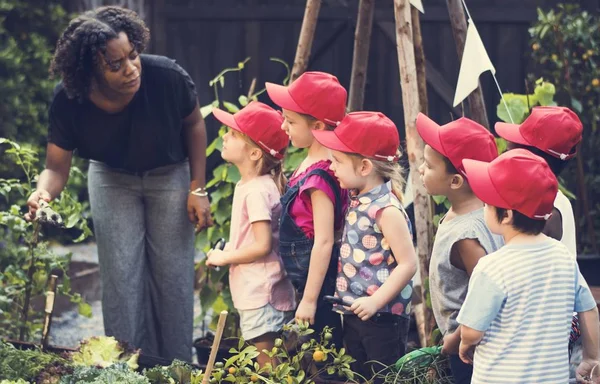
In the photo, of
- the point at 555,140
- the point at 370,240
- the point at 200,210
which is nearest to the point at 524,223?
the point at 555,140

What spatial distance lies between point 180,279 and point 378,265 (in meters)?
1.39

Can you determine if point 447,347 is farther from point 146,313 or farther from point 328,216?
point 146,313

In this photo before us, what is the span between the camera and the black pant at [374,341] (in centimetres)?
364

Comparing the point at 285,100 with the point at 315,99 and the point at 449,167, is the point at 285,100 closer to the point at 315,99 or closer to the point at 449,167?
the point at 315,99

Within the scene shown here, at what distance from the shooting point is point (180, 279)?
4.71m

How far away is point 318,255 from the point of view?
3.70 meters

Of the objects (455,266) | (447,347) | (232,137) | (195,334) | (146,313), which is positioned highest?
(232,137)

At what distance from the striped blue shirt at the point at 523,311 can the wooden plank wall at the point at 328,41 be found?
422cm

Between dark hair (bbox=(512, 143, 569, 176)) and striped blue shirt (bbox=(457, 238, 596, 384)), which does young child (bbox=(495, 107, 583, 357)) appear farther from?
striped blue shirt (bbox=(457, 238, 596, 384))

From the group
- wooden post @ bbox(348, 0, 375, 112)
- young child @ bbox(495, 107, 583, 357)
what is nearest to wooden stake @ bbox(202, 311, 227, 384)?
young child @ bbox(495, 107, 583, 357)

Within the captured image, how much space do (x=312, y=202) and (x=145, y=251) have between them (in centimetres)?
128

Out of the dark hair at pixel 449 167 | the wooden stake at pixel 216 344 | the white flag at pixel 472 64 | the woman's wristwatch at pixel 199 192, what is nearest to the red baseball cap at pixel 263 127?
the woman's wristwatch at pixel 199 192

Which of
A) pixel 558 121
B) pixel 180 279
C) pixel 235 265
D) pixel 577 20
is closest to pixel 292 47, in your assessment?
pixel 577 20

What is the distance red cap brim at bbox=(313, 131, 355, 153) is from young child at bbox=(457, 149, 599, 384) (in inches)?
28.0
